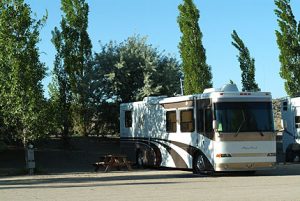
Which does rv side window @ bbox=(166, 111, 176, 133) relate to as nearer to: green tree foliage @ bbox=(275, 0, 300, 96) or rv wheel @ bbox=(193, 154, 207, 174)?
rv wheel @ bbox=(193, 154, 207, 174)

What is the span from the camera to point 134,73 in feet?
122

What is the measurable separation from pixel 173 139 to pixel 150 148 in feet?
7.69

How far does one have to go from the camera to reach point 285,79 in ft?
122

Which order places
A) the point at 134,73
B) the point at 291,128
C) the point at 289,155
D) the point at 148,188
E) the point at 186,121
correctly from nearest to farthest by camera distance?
the point at 148,188 < the point at 186,121 < the point at 291,128 < the point at 289,155 < the point at 134,73

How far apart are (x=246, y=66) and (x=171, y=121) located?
15.9m

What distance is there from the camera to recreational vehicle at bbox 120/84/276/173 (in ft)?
65.6

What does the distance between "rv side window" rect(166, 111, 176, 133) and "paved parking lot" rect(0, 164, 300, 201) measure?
237cm

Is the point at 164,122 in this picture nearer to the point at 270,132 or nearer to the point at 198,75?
the point at 270,132

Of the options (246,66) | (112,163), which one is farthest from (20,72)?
(246,66)

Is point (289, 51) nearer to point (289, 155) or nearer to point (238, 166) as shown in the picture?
point (289, 155)

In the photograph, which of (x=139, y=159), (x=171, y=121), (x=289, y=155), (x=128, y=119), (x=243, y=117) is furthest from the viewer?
(x=289, y=155)

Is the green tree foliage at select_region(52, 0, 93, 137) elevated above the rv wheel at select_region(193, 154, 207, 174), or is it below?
above

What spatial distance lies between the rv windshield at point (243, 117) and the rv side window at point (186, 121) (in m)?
1.75

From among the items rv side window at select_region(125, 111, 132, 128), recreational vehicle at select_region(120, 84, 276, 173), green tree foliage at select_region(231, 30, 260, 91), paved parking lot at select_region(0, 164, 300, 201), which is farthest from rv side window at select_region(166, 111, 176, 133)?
green tree foliage at select_region(231, 30, 260, 91)
